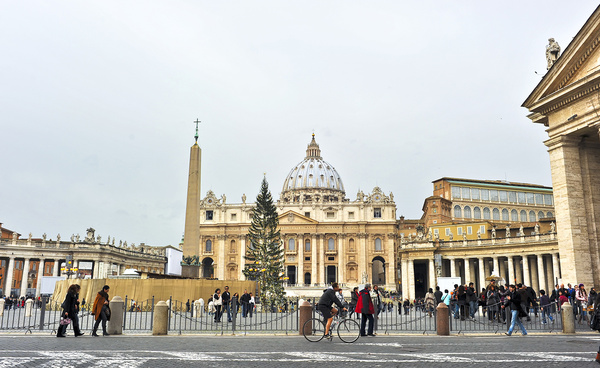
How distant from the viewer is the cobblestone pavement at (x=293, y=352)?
832cm

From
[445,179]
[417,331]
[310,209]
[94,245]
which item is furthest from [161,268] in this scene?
[417,331]

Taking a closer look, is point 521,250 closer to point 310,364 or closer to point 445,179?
point 445,179

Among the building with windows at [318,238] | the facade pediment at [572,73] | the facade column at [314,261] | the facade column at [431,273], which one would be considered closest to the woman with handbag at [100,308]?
the facade pediment at [572,73]

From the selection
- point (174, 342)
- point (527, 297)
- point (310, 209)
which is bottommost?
point (174, 342)

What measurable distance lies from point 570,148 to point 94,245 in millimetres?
54557

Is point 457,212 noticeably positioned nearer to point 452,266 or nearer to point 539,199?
point 539,199

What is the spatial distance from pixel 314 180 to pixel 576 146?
105573mm

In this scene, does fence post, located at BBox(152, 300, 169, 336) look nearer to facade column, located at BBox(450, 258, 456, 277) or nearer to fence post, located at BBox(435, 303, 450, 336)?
fence post, located at BBox(435, 303, 450, 336)

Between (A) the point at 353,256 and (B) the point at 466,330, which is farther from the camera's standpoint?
(A) the point at 353,256

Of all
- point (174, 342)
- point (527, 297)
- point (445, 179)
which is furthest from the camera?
point (445, 179)

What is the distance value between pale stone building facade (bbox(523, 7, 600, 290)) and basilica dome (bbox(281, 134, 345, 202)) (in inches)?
3901

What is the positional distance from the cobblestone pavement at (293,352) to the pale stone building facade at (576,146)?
7.33 meters

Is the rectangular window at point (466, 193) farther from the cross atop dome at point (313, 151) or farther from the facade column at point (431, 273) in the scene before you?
the cross atop dome at point (313, 151)

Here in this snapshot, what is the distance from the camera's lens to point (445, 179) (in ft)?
237
